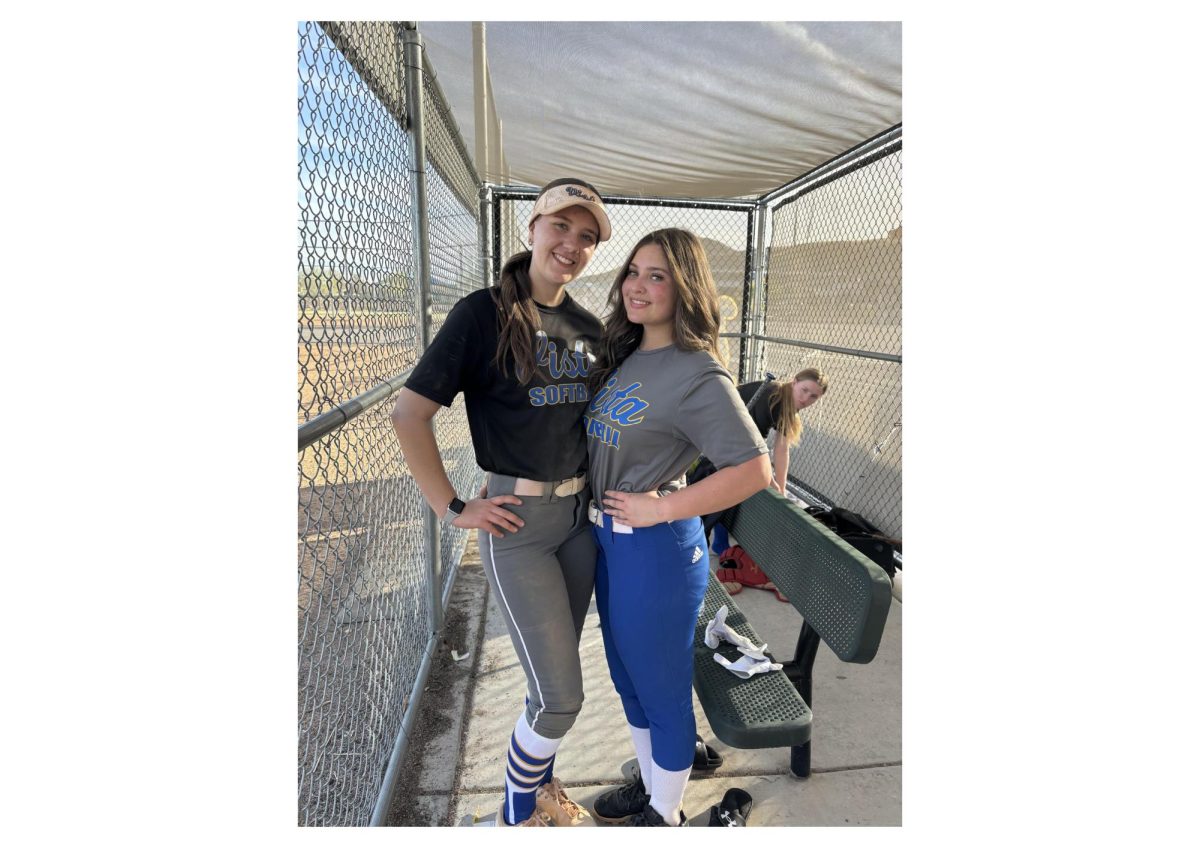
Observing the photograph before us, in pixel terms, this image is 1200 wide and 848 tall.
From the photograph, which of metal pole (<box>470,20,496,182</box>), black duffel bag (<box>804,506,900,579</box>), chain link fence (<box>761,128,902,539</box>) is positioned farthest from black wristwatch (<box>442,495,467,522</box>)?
chain link fence (<box>761,128,902,539</box>)

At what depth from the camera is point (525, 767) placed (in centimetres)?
193

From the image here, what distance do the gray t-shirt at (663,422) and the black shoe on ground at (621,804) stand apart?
123 centimetres

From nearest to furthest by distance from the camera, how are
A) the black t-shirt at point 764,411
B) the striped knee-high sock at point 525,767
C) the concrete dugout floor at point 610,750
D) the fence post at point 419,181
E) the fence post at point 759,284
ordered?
1. the striped knee-high sock at point 525,767
2. the concrete dugout floor at point 610,750
3. the fence post at point 419,181
4. the black t-shirt at point 764,411
5. the fence post at point 759,284

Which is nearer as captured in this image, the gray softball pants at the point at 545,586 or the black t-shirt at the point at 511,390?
the black t-shirt at the point at 511,390

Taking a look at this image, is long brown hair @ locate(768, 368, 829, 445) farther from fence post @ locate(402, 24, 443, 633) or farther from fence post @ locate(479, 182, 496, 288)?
fence post @ locate(479, 182, 496, 288)

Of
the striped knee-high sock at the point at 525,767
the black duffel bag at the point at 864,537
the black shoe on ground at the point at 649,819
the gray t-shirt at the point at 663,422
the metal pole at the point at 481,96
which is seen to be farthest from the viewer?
the black duffel bag at the point at 864,537

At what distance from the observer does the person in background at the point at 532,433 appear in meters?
1.72

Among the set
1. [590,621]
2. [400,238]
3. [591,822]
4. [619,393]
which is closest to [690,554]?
[619,393]

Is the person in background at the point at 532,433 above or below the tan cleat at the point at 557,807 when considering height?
above

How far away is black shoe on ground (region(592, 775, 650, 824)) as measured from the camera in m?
2.22

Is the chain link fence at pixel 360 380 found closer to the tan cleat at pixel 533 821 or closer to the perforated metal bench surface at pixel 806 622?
the tan cleat at pixel 533 821

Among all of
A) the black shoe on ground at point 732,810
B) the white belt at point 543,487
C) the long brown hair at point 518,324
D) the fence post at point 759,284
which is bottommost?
the black shoe on ground at point 732,810

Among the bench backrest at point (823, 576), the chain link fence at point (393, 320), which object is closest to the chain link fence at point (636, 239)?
the chain link fence at point (393, 320)

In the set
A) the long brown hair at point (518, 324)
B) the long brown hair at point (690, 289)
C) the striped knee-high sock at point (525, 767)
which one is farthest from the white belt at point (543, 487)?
the striped knee-high sock at point (525, 767)
